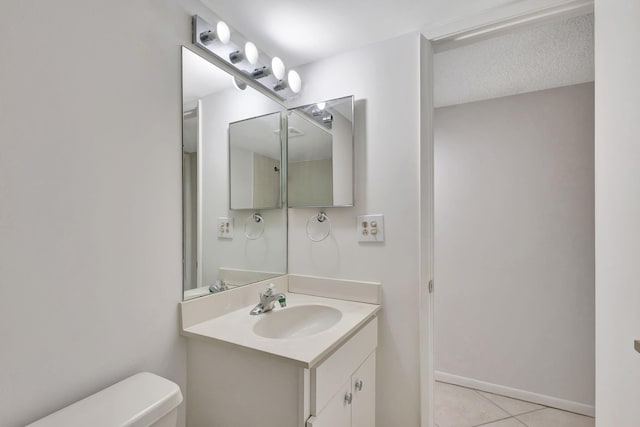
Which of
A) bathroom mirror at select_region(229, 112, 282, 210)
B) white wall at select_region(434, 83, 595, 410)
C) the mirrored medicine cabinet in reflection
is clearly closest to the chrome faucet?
the mirrored medicine cabinet in reflection

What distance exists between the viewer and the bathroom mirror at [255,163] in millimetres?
1476

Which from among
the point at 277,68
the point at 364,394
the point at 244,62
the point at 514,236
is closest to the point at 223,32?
the point at 244,62

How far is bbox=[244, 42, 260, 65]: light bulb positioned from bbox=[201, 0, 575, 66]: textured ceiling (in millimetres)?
93

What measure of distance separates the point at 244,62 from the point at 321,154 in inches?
23.5

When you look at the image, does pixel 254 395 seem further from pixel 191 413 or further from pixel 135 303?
pixel 135 303

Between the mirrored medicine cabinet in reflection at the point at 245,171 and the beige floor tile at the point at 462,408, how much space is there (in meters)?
1.44

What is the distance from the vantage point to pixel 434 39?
4.70 feet

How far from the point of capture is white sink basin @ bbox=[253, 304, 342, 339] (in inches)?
53.4

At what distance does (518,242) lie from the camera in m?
2.16

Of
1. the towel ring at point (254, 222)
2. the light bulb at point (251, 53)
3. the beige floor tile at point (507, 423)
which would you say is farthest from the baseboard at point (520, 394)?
the light bulb at point (251, 53)

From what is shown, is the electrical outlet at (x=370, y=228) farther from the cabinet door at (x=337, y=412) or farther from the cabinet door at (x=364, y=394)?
the cabinet door at (x=337, y=412)

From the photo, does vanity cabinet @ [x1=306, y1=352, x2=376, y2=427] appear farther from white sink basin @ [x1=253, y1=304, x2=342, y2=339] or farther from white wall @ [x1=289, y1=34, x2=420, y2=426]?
white sink basin @ [x1=253, y1=304, x2=342, y2=339]

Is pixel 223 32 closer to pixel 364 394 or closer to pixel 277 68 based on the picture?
pixel 277 68

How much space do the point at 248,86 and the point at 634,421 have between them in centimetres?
187
